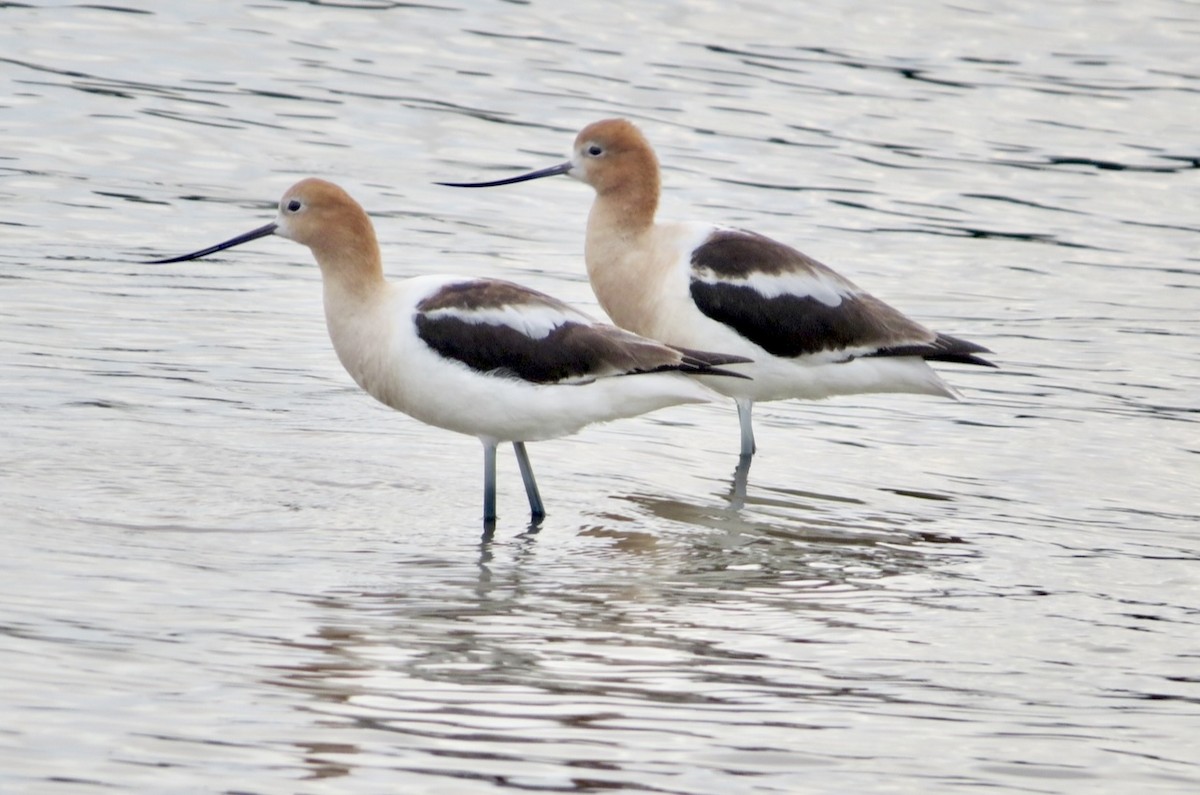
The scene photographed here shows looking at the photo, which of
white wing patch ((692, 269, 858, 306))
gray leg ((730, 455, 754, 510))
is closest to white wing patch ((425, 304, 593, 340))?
gray leg ((730, 455, 754, 510))

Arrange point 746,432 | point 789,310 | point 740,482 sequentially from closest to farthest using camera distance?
point 740,482
point 746,432
point 789,310

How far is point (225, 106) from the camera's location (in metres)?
15.6

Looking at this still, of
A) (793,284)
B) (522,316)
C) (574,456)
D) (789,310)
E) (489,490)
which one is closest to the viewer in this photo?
(489,490)

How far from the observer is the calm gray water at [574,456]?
5.53m

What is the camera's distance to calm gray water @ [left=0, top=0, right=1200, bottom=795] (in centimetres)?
553

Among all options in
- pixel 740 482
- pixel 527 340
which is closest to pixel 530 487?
pixel 527 340

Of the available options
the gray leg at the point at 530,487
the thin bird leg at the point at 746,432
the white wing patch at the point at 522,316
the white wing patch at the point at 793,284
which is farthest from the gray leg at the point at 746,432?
the gray leg at the point at 530,487

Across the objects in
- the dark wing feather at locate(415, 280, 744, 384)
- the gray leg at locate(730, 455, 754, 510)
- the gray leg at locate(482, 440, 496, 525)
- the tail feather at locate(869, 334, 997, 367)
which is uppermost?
the dark wing feather at locate(415, 280, 744, 384)

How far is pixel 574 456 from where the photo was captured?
30.0 ft

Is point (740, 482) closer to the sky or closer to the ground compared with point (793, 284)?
closer to the ground

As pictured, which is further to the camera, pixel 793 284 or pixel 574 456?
pixel 793 284

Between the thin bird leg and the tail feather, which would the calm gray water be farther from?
the tail feather

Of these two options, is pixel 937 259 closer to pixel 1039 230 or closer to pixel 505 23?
pixel 1039 230

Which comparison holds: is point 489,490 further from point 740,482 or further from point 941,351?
point 941,351
